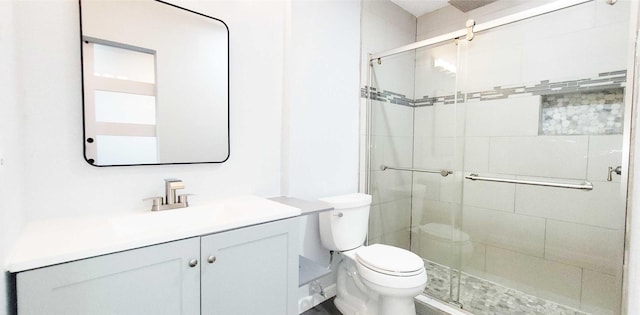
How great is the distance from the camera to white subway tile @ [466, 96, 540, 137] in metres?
2.12

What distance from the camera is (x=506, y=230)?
2.26 m

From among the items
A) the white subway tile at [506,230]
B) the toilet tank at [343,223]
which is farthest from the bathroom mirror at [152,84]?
the white subway tile at [506,230]

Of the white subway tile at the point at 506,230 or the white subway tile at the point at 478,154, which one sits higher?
the white subway tile at the point at 478,154

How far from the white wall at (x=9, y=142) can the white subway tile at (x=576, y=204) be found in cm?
252

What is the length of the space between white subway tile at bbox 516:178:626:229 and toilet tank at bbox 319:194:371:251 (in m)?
1.25

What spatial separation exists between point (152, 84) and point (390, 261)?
60.0 inches

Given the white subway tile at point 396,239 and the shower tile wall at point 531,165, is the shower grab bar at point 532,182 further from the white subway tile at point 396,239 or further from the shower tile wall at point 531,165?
the white subway tile at point 396,239

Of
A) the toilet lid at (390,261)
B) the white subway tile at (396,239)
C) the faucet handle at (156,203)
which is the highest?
the faucet handle at (156,203)

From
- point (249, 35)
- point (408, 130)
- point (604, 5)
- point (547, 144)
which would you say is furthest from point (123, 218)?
point (604, 5)

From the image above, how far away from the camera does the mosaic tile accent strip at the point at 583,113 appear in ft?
5.66

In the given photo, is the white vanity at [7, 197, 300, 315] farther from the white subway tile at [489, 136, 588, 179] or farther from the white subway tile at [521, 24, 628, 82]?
the white subway tile at [521, 24, 628, 82]

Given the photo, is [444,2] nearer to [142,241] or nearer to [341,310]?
[341,310]

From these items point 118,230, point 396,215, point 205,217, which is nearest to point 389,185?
point 396,215

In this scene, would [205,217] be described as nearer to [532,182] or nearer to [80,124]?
[80,124]
